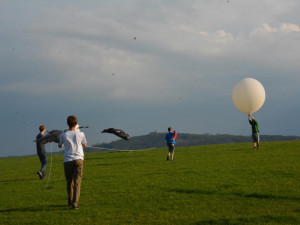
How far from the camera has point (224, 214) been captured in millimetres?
8602

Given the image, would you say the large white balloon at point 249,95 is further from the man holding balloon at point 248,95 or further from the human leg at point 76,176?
the human leg at point 76,176

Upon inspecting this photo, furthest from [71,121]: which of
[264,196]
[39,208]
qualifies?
[264,196]

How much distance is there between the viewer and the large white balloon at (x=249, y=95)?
23828mm

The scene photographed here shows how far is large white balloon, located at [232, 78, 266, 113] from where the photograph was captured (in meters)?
23.8

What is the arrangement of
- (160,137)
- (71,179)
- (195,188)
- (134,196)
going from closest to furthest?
(71,179)
(134,196)
(195,188)
(160,137)

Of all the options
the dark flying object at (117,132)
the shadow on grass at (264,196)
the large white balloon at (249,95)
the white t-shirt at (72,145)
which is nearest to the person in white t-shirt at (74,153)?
the white t-shirt at (72,145)

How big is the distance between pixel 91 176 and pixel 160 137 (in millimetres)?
181792

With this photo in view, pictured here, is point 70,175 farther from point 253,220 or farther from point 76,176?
point 253,220

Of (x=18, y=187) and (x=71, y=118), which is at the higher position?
(x=71, y=118)

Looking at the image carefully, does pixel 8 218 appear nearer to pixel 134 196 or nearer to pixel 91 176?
pixel 134 196

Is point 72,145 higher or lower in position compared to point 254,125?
lower

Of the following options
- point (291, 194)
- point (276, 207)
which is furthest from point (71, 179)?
point (291, 194)

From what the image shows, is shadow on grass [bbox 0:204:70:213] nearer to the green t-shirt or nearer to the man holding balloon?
the man holding balloon

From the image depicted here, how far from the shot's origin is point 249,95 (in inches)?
935
